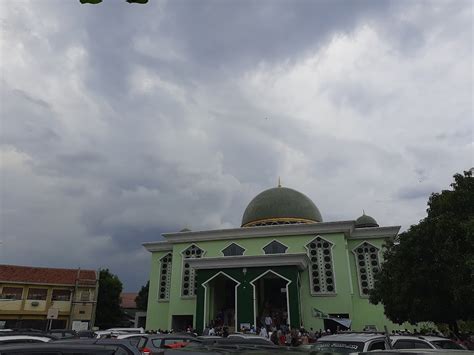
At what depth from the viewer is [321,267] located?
2562 centimetres

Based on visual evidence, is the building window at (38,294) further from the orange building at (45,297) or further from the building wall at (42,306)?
the building wall at (42,306)

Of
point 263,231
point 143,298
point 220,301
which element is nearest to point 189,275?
point 220,301

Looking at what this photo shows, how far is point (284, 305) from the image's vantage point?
1032 inches

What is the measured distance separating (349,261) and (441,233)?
14534 millimetres

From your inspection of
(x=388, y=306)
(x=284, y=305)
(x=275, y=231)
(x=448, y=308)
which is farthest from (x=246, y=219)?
(x=448, y=308)

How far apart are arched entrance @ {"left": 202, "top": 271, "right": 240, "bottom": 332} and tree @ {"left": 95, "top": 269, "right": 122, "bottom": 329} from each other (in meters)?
16.2

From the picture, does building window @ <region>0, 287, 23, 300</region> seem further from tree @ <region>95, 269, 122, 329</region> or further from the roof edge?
the roof edge

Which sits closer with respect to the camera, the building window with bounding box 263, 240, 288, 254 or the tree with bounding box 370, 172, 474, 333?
the tree with bounding box 370, 172, 474, 333

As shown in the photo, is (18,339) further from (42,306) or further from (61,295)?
(61,295)

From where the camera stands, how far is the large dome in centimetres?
2956

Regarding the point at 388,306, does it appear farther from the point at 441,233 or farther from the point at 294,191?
the point at 294,191

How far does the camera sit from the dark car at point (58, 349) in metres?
3.58

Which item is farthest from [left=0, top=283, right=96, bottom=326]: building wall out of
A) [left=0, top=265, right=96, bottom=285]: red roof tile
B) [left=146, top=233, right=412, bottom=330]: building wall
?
[left=146, top=233, right=412, bottom=330]: building wall

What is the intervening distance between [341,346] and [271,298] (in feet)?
68.6
